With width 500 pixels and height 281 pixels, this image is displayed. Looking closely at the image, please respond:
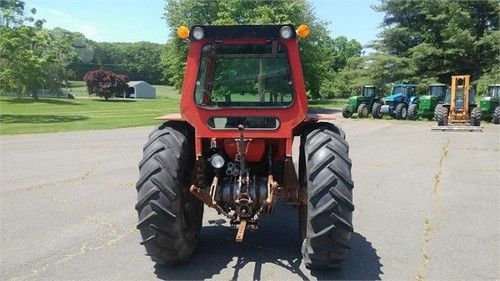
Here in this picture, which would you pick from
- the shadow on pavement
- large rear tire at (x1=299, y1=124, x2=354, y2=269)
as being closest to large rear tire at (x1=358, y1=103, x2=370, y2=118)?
the shadow on pavement

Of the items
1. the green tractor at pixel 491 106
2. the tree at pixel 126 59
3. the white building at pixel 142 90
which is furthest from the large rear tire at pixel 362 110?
the tree at pixel 126 59

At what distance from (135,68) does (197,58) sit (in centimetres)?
11007

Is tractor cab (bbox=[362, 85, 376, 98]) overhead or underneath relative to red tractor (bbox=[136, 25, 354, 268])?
overhead

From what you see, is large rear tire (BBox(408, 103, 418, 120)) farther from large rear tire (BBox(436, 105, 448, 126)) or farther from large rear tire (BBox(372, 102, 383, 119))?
large rear tire (BBox(436, 105, 448, 126))

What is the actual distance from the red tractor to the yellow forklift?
17953 mm

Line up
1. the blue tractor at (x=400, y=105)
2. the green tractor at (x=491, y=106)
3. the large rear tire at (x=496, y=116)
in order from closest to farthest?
the large rear tire at (x=496, y=116), the green tractor at (x=491, y=106), the blue tractor at (x=400, y=105)

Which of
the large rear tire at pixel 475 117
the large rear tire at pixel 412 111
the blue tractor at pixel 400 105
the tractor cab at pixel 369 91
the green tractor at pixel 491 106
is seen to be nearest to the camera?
the large rear tire at pixel 475 117

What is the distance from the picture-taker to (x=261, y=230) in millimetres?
5434

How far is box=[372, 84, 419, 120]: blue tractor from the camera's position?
1037 inches

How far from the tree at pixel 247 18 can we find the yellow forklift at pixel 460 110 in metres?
17.3

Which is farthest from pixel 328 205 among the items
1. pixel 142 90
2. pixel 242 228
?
pixel 142 90

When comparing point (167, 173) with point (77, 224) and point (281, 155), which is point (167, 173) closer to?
point (281, 155)

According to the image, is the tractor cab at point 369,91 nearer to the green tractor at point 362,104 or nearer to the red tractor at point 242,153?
the green tractor at point 362,104

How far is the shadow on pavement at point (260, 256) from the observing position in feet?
13.8
